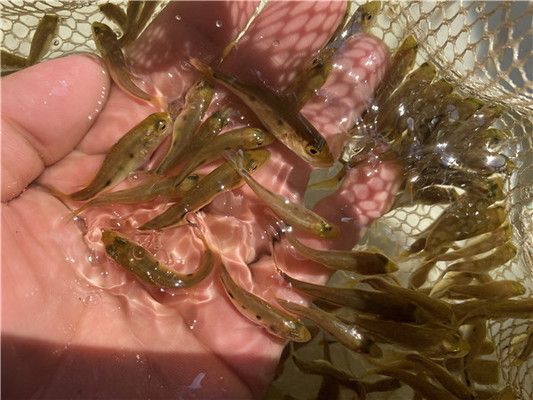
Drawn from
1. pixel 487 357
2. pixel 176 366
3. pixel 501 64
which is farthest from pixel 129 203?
pixel 501 64

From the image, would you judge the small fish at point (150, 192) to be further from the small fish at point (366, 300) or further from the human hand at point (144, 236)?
the small fish at point (366, 300)

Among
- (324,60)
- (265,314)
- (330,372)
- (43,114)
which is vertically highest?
(324,60)

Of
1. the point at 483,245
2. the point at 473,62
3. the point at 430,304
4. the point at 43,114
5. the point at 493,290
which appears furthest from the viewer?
the point at 473,62

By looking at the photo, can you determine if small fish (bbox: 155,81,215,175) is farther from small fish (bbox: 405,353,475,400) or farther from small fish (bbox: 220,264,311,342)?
small fish (bbox: 405,353,475,400)

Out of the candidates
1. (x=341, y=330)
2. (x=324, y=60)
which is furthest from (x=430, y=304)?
(x=324, y=60)

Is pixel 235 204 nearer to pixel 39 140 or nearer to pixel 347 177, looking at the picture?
pixel 347 177

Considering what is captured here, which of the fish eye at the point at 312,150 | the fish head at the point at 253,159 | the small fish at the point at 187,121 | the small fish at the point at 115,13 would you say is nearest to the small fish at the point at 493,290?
the fish eye at the point at 312,150

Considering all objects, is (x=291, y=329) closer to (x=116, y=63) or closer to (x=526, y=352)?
(x=526, y=352)
